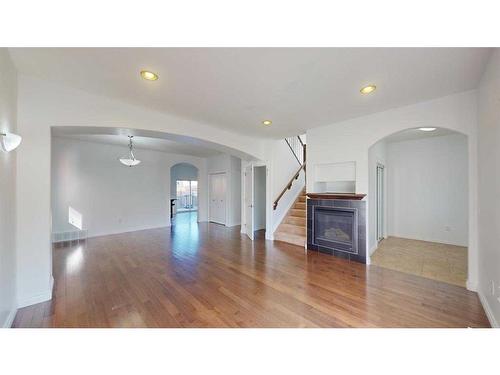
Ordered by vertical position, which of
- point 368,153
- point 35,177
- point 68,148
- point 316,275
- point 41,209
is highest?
point 68,148

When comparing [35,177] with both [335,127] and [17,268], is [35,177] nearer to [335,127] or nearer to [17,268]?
[17,268]

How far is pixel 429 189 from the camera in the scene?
4.74m

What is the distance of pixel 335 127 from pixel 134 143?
535 cm

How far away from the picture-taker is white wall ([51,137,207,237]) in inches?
198

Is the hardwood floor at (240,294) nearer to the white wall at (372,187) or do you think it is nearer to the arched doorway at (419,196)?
the white wall at (372,187)

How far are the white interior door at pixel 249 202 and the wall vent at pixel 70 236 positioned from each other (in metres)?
4.43

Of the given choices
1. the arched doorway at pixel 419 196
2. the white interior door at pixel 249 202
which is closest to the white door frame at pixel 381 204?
the arched doorway at pixel 419 196

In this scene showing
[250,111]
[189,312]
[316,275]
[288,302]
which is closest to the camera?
[189,312]

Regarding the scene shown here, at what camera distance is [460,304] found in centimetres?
212

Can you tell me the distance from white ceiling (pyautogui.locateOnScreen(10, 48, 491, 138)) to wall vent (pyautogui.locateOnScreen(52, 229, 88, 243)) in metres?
4.37

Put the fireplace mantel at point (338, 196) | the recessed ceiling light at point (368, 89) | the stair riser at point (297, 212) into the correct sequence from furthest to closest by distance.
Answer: the stair riser at point (297, 212), the fireplace mantel at point (338, 196), the recessed ceiling light at point (368, 89)

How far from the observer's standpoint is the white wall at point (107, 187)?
5.03m

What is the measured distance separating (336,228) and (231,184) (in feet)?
14.0
